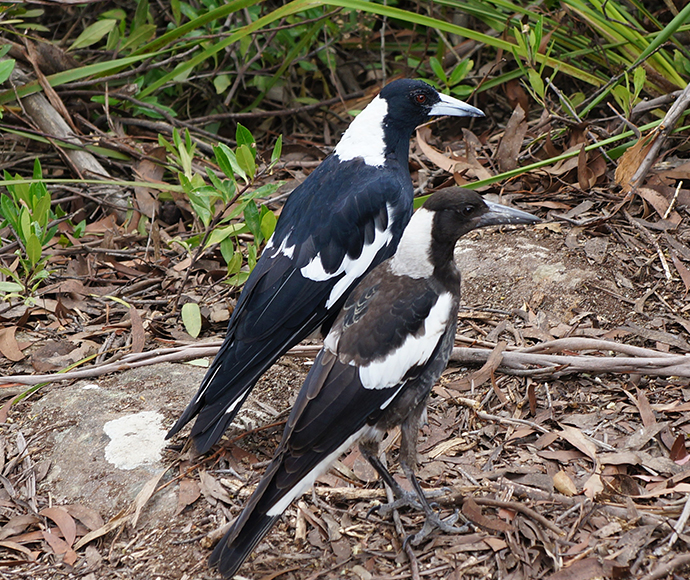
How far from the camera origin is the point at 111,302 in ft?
11.1

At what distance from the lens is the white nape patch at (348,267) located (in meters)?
2.75

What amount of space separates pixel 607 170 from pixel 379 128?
1134 mm

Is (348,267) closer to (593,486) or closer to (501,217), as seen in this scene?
(501,217)

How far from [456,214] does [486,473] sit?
2.62 feet

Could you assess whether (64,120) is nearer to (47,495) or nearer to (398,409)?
(47,495)

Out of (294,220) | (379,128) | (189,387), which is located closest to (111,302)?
(189,387)

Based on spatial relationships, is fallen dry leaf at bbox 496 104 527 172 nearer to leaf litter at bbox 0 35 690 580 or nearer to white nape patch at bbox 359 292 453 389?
leaf litter at bbox 0 35 690 580

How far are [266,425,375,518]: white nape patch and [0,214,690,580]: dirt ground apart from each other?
0.20 m

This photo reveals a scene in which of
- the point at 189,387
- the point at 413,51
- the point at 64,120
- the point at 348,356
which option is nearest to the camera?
the point at 348,356

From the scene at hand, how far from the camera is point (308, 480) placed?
83.4 inches

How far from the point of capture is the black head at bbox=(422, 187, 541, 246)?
236cm

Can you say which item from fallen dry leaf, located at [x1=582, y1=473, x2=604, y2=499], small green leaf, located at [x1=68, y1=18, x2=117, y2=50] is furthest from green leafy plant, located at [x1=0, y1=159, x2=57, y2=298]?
fallen dry leaf, located at [x1=582, y1=473, x2=604, y2=499]

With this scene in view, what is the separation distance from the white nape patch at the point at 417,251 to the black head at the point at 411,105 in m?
0.91

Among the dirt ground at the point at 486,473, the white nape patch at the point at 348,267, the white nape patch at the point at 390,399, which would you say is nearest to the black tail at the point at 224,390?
the dirt ground at the point at 486,473
